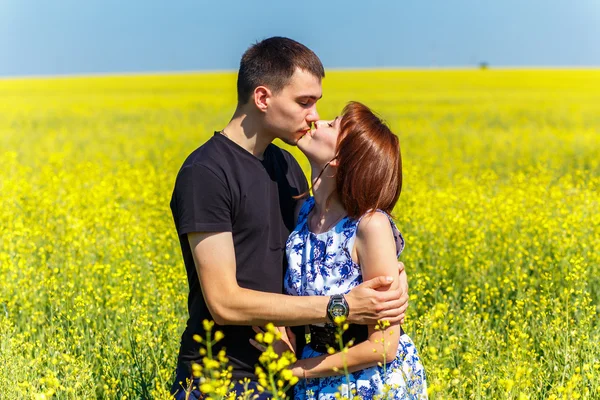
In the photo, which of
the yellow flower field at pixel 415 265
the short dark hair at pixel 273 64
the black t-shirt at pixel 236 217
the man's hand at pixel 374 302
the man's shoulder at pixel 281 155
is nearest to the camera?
A: the man's hand at pixel 374 302

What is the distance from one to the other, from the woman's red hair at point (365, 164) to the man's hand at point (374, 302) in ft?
0.95

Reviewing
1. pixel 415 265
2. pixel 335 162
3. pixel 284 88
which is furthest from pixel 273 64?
pixel 415 265

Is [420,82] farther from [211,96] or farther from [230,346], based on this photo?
[230,346]

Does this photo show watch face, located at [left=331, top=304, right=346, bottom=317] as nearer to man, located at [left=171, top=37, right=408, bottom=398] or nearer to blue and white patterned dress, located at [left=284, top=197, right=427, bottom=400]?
man, located at [left=171, top=37, right=408, bottom=398]

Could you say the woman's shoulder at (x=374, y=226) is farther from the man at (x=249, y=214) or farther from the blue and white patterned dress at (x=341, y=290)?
the man at (x=249, y=214)

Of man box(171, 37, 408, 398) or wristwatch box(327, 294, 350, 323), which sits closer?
wristwatch box(327, 294, 350, 323)

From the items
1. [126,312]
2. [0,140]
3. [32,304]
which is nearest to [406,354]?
[126,312]

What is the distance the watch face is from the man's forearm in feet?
0.12

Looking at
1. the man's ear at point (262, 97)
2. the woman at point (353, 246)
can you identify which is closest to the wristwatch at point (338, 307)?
the woman at point (353, 246)

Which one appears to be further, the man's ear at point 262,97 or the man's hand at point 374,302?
the man's ear at point 262,97

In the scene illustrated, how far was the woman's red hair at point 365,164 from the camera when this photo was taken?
286 cm

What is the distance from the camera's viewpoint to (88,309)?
14.8 feet

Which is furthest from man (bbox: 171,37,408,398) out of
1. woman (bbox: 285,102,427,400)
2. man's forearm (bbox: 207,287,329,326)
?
woman (bbox: 285,102,427,400)

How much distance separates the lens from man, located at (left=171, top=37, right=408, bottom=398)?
2883 mm
